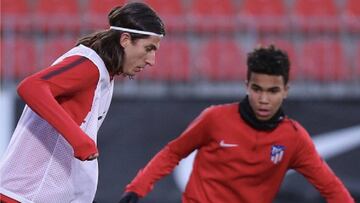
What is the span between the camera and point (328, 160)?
7344mm

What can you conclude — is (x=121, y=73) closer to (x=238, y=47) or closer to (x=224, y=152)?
(x=224, y=152)

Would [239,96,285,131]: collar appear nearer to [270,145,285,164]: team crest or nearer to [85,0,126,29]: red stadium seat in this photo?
[270,145,285,164]: team crest

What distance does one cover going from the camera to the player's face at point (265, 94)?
180 inches

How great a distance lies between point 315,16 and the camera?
10047 millimetres

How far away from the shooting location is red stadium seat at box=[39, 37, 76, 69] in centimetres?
912

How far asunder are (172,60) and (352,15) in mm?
2484

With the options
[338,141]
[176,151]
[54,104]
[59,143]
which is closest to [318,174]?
[176,151]

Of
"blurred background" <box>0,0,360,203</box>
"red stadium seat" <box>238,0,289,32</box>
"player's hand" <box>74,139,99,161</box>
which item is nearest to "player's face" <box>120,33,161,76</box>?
"player's hand" <box>74,139,99,161</box>

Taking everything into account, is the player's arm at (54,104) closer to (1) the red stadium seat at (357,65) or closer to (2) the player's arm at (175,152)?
(2) the player's arm at (175,152)

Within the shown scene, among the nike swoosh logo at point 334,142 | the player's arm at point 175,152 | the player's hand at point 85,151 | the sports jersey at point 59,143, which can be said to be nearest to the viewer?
the player's hand at point 85,151

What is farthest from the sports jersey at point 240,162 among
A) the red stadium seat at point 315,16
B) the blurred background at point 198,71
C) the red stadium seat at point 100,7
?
the red stadium seat at point 100,7

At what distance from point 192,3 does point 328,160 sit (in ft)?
13.9

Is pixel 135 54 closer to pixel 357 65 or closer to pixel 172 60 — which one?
pixel 172 60

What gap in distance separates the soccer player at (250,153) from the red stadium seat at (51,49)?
465 cm
